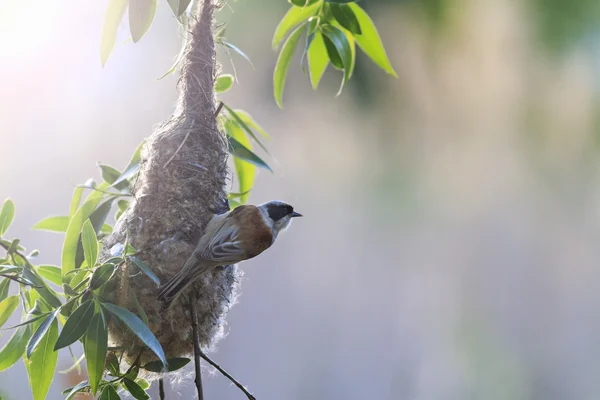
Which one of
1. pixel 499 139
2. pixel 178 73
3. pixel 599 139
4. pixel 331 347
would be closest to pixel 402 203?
pixel 499 139

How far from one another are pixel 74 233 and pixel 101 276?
0.66 feet

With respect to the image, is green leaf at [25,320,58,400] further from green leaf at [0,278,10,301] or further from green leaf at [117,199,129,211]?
green leaf at [117,199,129,211]

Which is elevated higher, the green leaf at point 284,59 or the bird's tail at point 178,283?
the green leaf at point 284,59

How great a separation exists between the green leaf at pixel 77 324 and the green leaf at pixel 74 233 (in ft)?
0.50

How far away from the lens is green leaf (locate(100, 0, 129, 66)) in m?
→ 0.80

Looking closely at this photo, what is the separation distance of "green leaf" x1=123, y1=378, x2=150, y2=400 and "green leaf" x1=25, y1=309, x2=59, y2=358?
160mm

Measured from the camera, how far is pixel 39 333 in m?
0.69

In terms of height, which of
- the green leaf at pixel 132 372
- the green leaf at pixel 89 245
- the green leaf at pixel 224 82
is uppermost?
the green leaf at pixel 224 82

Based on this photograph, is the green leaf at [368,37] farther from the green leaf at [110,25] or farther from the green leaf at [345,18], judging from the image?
the green leaf at [110,25]

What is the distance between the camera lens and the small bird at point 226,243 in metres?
0.89

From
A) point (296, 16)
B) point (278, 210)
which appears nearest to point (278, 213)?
point (278, 210)

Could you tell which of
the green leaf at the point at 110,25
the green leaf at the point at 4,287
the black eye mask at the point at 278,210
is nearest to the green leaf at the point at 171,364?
the green leaf at the point at 4,287

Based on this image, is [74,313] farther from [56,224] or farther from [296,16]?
[296,16]

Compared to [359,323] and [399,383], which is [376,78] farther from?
[399,383]
